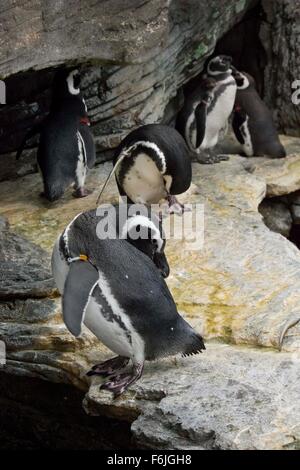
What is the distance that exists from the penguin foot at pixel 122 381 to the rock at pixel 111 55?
1.75 m

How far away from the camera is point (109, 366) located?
3.84m

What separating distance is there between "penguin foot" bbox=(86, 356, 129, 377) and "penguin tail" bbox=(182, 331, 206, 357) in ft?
0.87

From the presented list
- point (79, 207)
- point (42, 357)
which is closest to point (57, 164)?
point (79, 207)

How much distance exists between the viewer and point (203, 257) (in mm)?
4754

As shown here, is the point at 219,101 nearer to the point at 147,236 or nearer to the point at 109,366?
the point at 147,236

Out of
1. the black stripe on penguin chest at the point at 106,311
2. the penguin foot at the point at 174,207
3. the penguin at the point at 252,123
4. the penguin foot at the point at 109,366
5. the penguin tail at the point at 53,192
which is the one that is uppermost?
the black stripe on penguin chest at the point at 106,311

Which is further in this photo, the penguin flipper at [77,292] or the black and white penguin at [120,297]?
the black and white penguin at [120,297]

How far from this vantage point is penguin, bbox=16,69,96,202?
5469 millimetres

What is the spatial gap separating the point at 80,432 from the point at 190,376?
0.55 meters

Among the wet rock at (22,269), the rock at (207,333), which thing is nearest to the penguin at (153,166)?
the rock at (207,333)

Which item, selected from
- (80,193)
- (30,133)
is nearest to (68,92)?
(30,133)

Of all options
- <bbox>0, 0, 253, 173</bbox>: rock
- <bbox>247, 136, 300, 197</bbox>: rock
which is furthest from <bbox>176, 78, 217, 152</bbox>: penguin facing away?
<bbox>247, 136, 300, 197</bbox>: rock

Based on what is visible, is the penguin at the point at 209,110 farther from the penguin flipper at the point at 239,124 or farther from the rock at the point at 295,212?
the rock at the point at 295,212

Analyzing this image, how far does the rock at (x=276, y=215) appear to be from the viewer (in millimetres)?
6297
